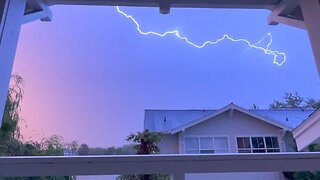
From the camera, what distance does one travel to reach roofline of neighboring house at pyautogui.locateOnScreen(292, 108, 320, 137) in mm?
1328

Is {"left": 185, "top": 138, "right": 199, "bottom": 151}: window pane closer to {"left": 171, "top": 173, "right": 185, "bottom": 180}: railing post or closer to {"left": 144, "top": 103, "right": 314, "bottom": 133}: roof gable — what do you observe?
{"left": 144, "top": 103, "right": 314, "bottom": 133}: roof gable

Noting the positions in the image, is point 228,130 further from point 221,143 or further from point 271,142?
point 271,142

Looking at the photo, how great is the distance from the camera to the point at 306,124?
1.37m

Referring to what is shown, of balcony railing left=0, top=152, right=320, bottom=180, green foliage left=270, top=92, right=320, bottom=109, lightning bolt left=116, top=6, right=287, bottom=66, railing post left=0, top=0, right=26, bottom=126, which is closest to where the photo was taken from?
balcony railing left=0, top=152, right=320, bottom=180

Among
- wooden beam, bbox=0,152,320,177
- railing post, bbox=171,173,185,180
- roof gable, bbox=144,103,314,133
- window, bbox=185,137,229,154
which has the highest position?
roof gable, bbox=144,103,314,133

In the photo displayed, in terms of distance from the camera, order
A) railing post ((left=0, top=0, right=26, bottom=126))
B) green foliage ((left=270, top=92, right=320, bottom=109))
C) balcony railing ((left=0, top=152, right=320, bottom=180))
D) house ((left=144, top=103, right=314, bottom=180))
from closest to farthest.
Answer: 1. balcony railing ((left=0, top=152, right=320, bottom=180))
2. railing post ((left=0, top=0, right=26, bottom=126))
3. house ((left=144, top=103, right=314, bottom=180))
4. green foliage ((left=270, top=92, right=320, bottom=109))

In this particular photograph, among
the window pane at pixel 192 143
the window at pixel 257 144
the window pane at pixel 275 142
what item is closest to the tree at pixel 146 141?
the window pane at pixel 192 143

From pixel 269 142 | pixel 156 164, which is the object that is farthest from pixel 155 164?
pixel 269 142

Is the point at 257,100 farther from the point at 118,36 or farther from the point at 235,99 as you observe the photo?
the point at 118,36

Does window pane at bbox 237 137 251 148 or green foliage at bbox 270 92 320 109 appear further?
green foliage at bbox 270 92 320 109

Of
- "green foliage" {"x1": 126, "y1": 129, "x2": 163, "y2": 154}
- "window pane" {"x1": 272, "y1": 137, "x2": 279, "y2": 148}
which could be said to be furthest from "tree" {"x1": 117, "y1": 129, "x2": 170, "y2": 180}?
"window pane" {"x1": 272, "y1": 137, "x2": 279, "y2": 148}

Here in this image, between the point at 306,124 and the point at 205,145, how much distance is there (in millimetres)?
492

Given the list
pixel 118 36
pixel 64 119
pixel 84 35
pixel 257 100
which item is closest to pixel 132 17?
pixel 118 36

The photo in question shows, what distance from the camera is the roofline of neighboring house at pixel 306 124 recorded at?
133 centimetres
